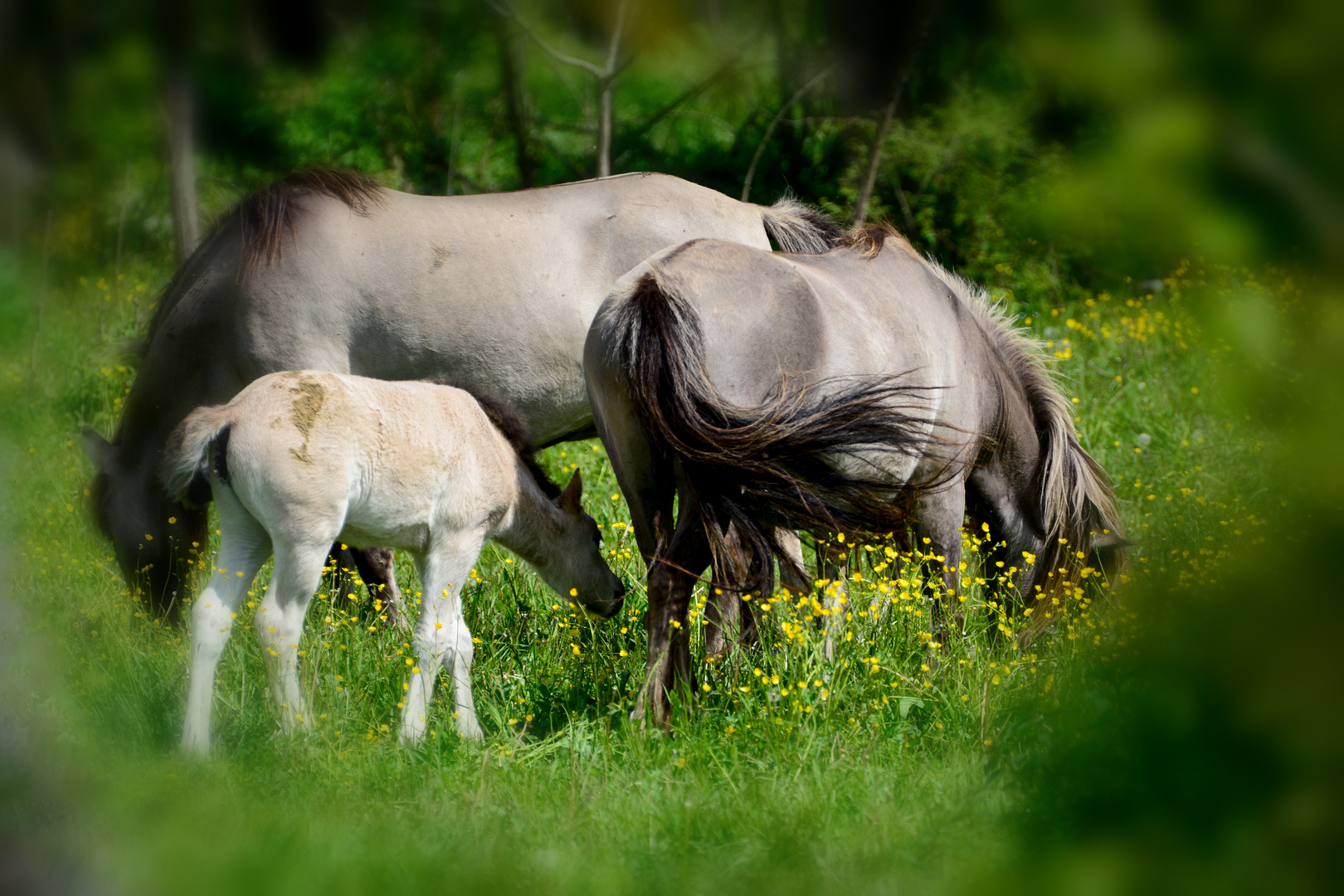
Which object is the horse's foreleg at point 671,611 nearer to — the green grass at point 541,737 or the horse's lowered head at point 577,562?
the green grass at point 541,737

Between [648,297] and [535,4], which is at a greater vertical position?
[535,4]

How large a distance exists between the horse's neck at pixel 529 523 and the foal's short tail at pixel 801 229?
1770 millimetres

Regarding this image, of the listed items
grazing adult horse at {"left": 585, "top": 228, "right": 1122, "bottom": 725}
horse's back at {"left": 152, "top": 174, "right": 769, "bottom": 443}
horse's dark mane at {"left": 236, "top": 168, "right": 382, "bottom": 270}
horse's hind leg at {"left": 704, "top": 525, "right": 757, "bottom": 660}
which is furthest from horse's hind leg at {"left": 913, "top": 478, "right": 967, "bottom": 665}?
horse's dark mane at {"left": 236, "top": 168, "right": 382, "bottom": 270}

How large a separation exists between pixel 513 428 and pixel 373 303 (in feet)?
3.75

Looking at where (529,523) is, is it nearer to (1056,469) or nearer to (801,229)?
(801,229)

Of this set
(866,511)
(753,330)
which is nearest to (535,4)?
(753,330)

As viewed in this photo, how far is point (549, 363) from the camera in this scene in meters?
5.46

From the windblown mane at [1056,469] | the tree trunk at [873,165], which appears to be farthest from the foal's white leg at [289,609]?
the tree trunk at [873,165]

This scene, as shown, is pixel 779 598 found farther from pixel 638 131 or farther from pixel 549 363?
pixel 638 131

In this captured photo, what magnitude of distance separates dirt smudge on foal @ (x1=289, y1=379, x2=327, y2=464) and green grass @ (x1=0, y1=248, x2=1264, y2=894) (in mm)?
643

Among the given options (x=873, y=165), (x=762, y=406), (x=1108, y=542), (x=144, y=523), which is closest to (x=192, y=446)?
(x=144, y=523)

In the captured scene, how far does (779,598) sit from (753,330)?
3.14 feet

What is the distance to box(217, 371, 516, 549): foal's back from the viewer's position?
3.75 metres

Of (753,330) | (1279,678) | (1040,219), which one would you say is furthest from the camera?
(753,330)
